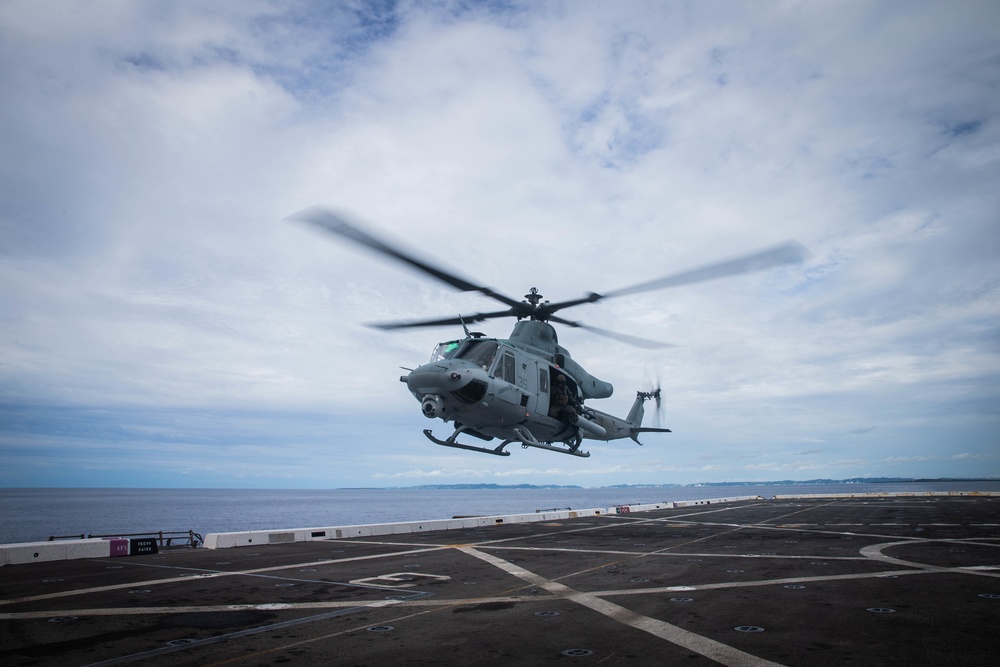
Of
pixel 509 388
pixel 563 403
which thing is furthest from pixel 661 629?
pixel 563 403

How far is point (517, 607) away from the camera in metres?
9.16

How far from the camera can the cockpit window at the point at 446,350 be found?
67.1ft

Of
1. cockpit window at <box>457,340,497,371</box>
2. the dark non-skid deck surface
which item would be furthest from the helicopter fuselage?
the dark non-skid deck surface

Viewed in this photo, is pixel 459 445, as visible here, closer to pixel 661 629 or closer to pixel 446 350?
pixel 446 350

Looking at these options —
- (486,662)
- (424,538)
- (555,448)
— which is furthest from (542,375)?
(486,662)

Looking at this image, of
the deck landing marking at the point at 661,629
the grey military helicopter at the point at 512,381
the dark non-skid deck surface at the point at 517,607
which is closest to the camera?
the deck landing marking at the point at 661,629

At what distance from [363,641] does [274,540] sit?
15.5m

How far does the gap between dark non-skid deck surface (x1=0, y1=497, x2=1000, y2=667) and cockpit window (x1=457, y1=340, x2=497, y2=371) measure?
5.98 meters

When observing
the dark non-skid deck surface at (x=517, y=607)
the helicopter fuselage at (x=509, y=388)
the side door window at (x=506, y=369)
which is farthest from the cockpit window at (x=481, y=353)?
the dark non-skid deck surface at (x=517, y=607)

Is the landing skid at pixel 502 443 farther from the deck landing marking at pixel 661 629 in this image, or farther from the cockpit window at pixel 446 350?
the deck landing marking at pixel 661 629

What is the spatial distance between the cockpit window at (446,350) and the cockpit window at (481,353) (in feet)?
1.05

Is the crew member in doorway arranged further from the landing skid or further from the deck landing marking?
the deck landing marking

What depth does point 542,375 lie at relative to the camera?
22.9m

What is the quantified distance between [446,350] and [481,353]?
1.25 meters
